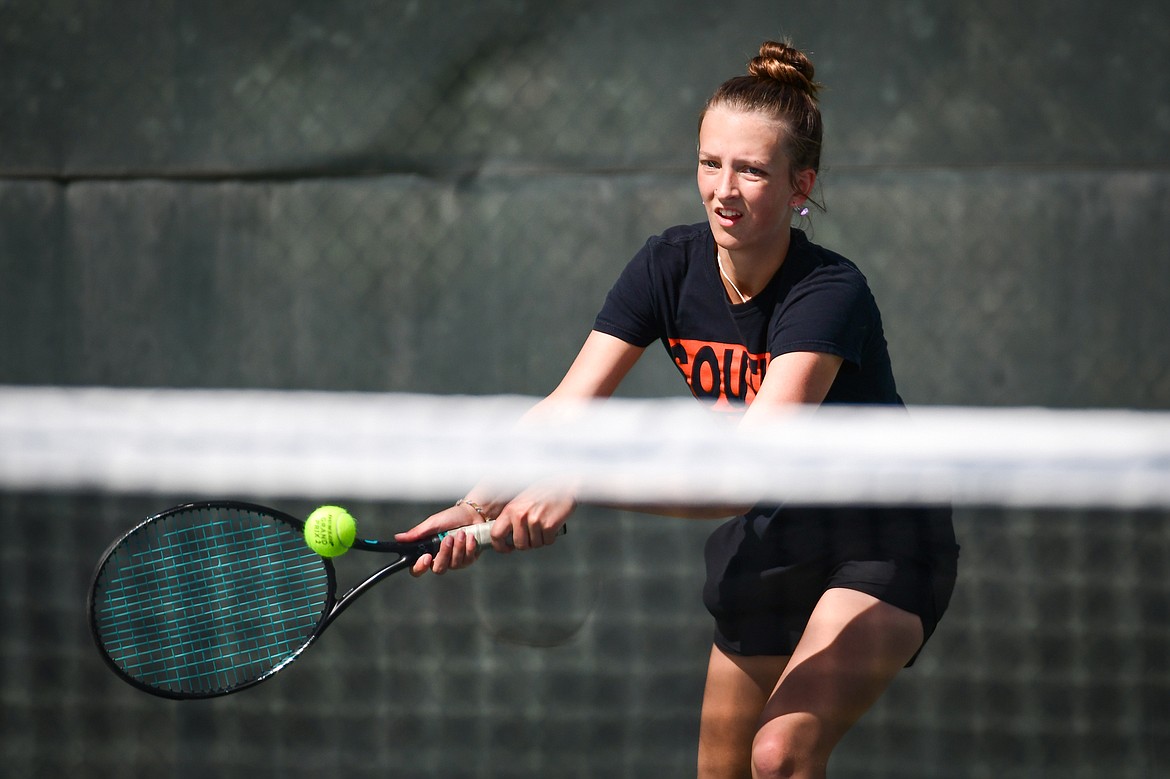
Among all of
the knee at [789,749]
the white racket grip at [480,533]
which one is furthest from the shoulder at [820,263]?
the knee at [789,749]

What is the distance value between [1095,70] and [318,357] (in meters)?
1.83

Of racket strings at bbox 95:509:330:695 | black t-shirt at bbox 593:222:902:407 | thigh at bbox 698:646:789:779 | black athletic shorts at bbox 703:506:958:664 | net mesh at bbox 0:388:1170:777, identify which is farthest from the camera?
net mesh at bbox 0:388:1170:777

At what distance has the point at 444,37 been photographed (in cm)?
286

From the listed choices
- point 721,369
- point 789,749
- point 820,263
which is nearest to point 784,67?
point 820,263

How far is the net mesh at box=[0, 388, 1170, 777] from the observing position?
2.68 meters

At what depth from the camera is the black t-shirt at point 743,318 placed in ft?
5.37

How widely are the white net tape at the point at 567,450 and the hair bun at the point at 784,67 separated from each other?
45 centimetres

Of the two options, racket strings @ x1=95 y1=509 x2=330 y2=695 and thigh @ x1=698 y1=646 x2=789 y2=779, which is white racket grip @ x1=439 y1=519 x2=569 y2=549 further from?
racket strings @ x1=95 y1=509 x2=330 y2=695

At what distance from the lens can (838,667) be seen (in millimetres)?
1622

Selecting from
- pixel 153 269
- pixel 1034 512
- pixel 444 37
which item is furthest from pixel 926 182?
pixel 153 269

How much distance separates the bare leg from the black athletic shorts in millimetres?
41

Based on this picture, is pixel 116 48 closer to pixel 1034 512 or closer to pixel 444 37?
pixel 444 37

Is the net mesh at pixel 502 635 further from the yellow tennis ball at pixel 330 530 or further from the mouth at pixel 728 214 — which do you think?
the mouth at pixel 728 214

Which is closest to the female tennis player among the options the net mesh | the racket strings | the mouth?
the mouth
